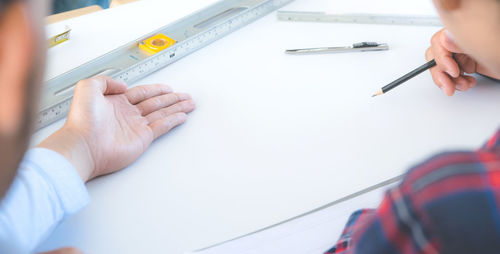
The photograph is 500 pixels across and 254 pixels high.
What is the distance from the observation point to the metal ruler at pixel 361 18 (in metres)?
1.16

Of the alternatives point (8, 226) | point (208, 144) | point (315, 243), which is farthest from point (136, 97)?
point (315, 243)

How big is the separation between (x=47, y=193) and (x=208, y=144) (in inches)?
11.1

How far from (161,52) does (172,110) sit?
0.21m

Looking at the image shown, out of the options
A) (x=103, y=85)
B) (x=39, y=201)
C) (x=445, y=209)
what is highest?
(x=445, y=209)

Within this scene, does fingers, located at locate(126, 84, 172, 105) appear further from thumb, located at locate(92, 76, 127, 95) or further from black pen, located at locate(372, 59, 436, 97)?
black pen, located at locate(372, 59, 436, 97)

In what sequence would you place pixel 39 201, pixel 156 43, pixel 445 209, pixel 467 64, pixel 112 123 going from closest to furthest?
pixel 445 209, pixel 39 201, pixel 112 123, pixel 467 64, pixel 156 43

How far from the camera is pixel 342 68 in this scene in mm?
1010

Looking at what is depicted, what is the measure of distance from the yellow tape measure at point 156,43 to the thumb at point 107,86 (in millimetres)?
190

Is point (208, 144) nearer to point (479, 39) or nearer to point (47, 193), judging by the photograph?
point (47, 193)

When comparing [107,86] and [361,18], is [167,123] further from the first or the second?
[361,18]

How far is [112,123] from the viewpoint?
2.75ft

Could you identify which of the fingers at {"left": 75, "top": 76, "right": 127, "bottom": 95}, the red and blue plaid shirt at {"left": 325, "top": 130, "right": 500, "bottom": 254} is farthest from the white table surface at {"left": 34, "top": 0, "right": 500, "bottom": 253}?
the red and blue plaid shirt at {"left": 325, "top": 130, "right": 500, "bottom": 254}

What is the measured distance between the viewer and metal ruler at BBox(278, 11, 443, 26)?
3.79 feet

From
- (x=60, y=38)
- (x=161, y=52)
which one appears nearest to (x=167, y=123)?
(x=161, y=52)
